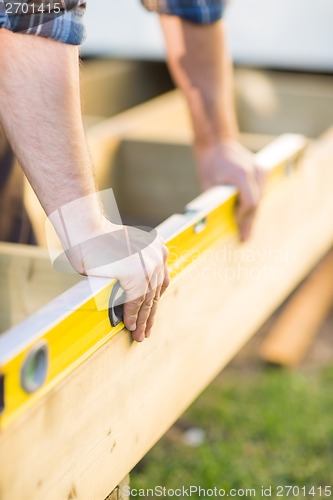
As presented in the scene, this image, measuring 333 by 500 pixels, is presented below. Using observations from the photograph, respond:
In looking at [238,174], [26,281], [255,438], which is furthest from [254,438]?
[26,281]

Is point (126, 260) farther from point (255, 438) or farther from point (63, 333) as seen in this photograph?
point (255, 438)

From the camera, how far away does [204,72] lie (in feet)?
5.49

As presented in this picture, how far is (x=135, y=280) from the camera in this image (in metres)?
0.95

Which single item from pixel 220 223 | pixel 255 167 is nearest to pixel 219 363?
pixel 220 223

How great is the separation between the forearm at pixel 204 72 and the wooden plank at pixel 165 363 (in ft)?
0.67

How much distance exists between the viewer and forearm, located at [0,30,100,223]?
0.92 m

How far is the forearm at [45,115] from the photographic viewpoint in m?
0.92

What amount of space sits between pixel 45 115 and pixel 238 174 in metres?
0.61

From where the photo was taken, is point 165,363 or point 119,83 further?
point 119,83

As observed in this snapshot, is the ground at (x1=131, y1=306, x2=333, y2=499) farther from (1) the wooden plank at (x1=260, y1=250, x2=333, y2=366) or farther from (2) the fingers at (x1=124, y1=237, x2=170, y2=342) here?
(2) the fingers at (x1=124, y1=237, x2=170, y2=342)

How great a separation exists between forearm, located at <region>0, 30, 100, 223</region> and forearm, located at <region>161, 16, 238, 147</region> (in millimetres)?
732

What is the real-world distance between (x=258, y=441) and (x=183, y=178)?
28.8 inches

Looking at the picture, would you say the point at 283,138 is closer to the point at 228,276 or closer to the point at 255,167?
the point at 255,167

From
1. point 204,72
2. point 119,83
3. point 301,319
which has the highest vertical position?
point 204,72
